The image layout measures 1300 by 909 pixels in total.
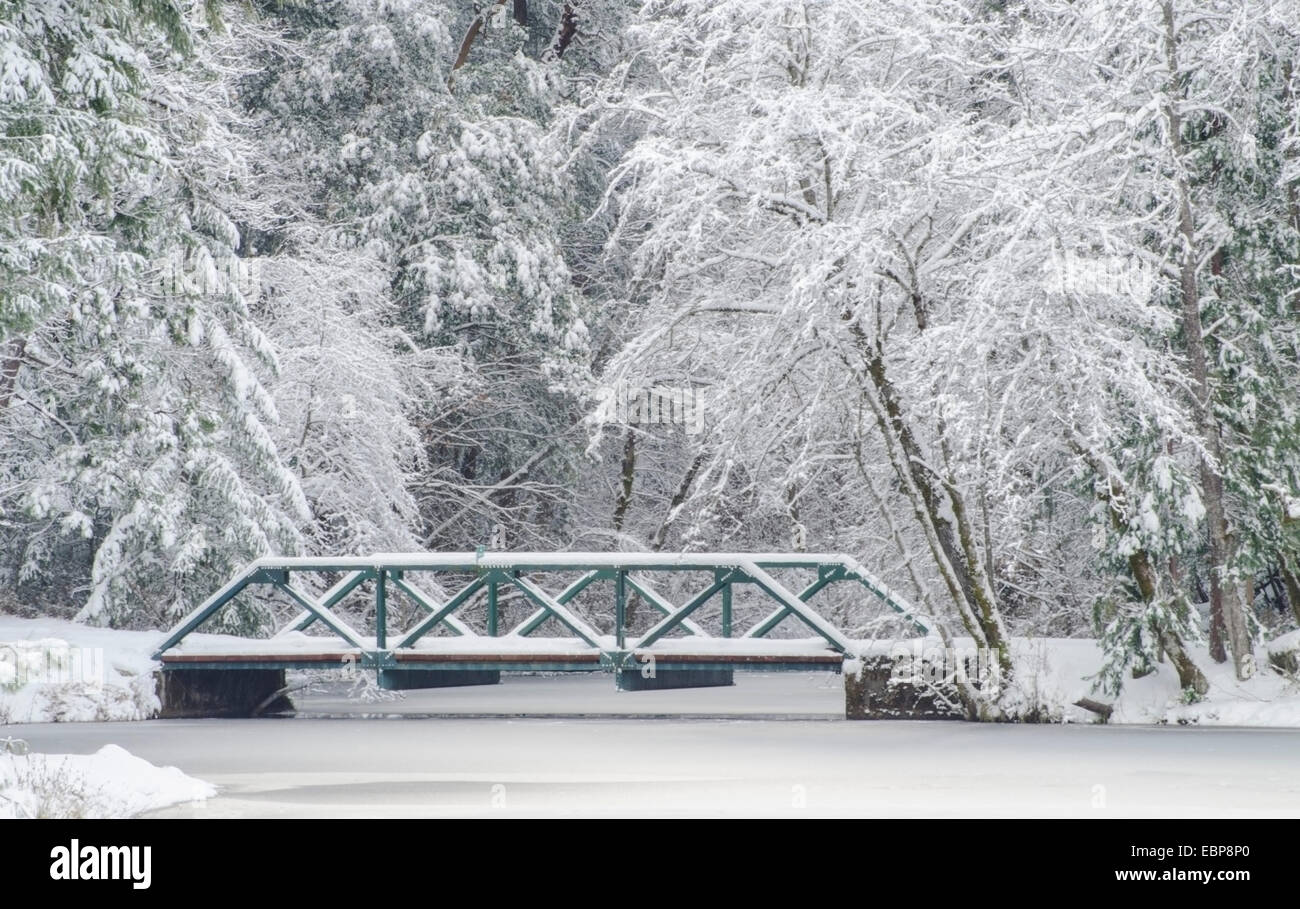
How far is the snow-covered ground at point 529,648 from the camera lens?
13836mm

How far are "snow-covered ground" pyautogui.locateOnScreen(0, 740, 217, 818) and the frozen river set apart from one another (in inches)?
9.0

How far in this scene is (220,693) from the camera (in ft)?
55.0

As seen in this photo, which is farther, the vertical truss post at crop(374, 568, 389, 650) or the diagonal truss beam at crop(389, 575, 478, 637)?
the diagonal truss beam at crop(389, 575, 478, 637)

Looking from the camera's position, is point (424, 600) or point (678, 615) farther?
point (424, 600)

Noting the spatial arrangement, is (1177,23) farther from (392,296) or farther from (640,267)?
(392,296)

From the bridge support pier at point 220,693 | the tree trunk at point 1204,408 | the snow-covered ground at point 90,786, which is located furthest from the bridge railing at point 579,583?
the snow-covered ground at point 90,786

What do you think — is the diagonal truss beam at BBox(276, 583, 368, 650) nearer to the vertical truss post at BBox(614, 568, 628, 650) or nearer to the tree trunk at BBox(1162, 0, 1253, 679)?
the vertical truss post at BBox(614, 568, 628, 650)

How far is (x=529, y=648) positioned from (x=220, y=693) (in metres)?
3.14

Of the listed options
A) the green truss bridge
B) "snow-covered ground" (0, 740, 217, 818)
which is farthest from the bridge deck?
"snow-covered ground" (0, 740, 217, 818)

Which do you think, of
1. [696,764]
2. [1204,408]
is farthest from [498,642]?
[1204,408]

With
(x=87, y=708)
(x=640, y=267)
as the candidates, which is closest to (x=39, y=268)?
(x=87, y=708)

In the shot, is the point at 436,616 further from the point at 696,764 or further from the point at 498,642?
the point at 696,764

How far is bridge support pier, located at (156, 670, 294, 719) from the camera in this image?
16.2 metres
